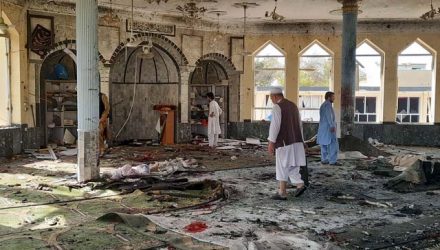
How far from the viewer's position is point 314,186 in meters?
7.80

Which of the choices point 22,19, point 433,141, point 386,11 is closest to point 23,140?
point 22,19

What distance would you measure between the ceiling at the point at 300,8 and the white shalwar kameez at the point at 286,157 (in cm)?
646

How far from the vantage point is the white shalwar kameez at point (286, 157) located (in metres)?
6.77

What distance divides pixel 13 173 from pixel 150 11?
6.67 meters

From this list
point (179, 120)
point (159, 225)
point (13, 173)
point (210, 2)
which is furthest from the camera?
point (179, 120)

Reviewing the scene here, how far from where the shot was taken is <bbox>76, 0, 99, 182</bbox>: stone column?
7.74 meters

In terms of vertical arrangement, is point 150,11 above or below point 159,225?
above

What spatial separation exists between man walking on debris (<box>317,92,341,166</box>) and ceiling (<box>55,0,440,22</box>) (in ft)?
12.0

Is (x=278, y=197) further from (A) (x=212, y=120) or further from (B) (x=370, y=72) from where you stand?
(B) (x=370, y=72)

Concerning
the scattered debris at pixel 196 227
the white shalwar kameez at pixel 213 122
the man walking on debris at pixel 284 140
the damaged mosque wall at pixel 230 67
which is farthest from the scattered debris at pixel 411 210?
the damaged mosque wall at pixel 230 67

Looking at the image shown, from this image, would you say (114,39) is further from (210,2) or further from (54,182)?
(54,182)

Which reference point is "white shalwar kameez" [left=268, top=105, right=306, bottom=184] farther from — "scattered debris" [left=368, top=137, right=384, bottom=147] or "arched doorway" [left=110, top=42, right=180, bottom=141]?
"arched doorway" [left=110, top=42, right=180, bottom=141]

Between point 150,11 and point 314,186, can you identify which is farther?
point 150,11

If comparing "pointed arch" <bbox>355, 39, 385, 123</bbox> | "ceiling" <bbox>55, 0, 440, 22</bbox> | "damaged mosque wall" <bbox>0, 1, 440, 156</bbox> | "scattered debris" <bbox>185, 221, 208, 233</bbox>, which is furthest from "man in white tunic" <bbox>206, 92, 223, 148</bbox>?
"scattered debris" <bbox>185, 221, 208, 233</bbox>
